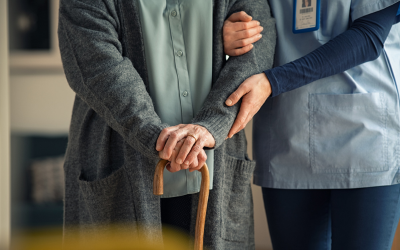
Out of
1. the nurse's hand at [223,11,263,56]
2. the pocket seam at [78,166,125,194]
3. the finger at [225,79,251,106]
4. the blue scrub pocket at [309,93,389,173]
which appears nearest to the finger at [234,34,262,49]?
the nurse's hand at [223,11,263,56]

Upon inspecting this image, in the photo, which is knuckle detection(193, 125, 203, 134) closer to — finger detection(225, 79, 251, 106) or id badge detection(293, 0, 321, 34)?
finger detection(225, 79, 251, 106)

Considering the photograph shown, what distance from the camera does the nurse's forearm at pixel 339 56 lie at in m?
1.00

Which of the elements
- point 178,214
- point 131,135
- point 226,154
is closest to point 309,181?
point 226,154

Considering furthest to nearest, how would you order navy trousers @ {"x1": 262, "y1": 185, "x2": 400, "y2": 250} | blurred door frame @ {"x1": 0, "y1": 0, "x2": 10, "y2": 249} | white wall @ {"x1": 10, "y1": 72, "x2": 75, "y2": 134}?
white wall @ {"x1": 10, "y1": 72, "x2": 75, "y2": 134}
blurred door frame @ {"x1": 0, "y1": 0, "x2": 10, "y2": 249}
navy trousers @ {"x1": 262, "y1": 185, "x2": 400, "y2": 250}

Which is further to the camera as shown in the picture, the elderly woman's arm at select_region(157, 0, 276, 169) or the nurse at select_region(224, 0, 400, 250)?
the nurse at select_region(224, 0, 400, 250)

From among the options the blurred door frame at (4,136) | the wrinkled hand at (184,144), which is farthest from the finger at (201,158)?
the blurred door frame at (4,136)

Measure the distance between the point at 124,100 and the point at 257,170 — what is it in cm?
52

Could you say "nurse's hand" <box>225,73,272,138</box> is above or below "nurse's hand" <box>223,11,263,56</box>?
below

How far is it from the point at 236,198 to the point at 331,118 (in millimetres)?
354

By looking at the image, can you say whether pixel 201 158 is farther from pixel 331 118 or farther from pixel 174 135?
pixel 331 118

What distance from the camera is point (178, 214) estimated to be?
104cm

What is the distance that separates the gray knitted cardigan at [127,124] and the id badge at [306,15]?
0.07 m

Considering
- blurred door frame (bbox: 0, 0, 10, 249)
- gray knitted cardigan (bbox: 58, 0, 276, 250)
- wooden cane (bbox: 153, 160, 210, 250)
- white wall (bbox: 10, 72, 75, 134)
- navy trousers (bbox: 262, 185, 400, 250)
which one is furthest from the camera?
white wall (bbox: 10, 72, 75, 134)

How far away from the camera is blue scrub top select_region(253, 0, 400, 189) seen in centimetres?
103
